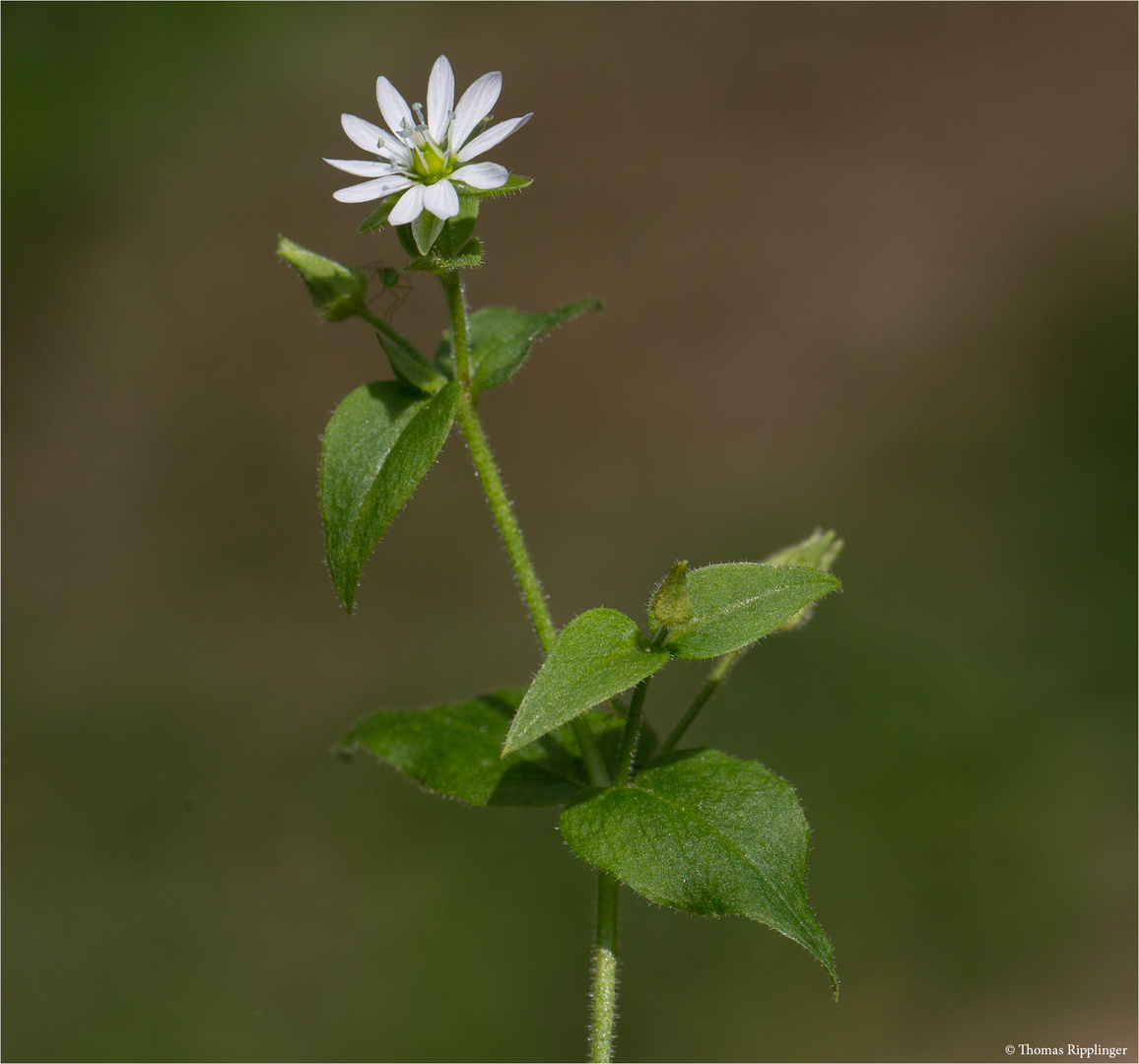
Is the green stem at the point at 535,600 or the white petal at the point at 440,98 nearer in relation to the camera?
the green stem at the point at 535,600

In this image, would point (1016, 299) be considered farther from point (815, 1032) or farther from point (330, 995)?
point (330, 995)

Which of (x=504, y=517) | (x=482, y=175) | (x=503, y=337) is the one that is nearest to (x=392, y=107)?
(x=482, y=175)

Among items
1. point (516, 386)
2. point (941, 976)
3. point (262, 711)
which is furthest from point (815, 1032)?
point (516, 386)

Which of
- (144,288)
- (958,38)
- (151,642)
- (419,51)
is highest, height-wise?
(958,38)

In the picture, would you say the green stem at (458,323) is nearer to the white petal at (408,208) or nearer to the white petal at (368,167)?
the white petal at (408,208)

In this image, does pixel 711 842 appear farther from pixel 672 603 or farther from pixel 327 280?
pixel 327 280

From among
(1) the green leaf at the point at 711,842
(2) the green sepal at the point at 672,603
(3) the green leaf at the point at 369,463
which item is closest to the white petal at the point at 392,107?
(3) the green leaf at the point at 369,463

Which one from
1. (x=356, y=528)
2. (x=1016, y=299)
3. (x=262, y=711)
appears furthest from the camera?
(x=1016, y=299)
